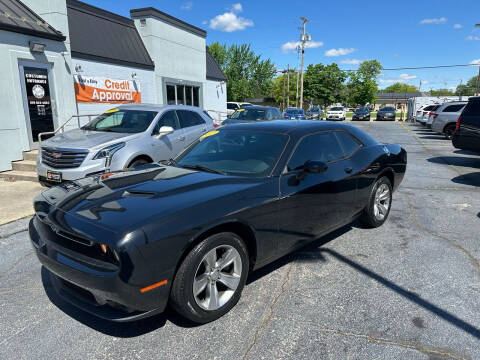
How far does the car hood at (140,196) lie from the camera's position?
2.42m

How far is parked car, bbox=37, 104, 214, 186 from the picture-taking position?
19.1ft

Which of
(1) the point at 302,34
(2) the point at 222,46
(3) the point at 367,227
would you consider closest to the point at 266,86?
(2) the point at 222,46

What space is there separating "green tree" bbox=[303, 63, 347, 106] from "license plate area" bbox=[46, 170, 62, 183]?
2573 inches

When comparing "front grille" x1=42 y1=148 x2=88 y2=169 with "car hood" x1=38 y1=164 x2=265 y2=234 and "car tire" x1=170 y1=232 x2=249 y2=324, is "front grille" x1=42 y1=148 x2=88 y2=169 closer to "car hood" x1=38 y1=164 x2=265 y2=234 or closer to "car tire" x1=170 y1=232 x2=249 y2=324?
"car hood" x1=38 y1=164 x2=265 y2=234

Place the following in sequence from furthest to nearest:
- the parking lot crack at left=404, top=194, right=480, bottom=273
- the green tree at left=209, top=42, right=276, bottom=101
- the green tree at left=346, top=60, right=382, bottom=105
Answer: the green tree at left=346, top=60, right=382, bottom=105 < the green tree at left=209, top=42, right=276, bottom=101 < the parking lot crack at left=404, top=194, right=480, bottom=273

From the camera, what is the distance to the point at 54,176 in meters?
5.80

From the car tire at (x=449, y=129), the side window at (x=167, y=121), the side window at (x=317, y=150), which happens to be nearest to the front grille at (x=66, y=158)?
the side window at (x=167, y=121)

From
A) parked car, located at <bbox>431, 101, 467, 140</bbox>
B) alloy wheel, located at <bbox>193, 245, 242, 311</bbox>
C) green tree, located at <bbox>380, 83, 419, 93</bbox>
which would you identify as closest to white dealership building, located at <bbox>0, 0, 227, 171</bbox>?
alloy wheel, located at <bbox>193, 245, 242, 311</bbox>

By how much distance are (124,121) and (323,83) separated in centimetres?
6660

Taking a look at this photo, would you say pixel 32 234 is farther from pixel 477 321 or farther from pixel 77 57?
pixel 77 57

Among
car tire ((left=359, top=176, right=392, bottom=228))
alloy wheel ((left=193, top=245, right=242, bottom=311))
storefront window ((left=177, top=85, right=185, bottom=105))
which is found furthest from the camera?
storefront window ((left=177, top=85, right=185, bottom=105))

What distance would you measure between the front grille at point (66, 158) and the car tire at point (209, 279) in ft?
13.3

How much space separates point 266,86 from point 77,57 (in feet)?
209

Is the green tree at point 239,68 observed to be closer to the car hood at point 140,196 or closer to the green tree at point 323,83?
the green tree at point 323,83
